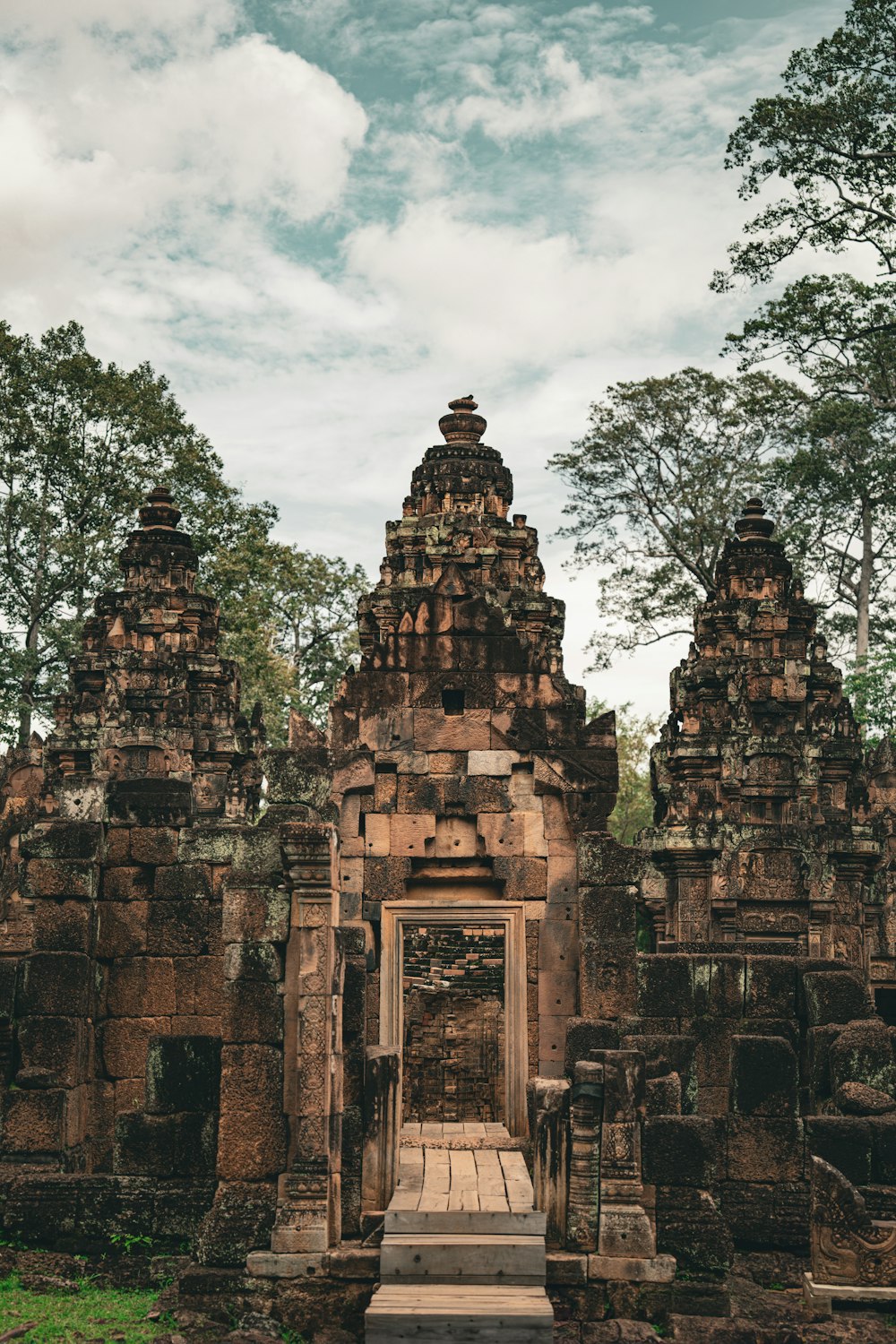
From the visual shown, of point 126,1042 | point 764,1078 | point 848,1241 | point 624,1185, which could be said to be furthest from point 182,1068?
point 848,1241

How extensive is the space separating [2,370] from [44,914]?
2331cm

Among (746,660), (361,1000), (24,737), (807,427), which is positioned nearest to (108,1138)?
(361,1000)

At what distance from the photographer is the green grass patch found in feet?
28.8

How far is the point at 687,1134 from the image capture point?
32.4 ft

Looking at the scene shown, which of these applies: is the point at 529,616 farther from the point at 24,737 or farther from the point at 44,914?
the point at 24,737

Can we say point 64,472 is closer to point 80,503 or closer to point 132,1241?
point 80,503

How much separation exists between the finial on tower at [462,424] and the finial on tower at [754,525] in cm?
390

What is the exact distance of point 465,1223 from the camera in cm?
934

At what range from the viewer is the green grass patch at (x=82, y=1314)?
8789mm

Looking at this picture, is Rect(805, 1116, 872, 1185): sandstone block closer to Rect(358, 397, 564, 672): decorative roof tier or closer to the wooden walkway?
the wooden walkway

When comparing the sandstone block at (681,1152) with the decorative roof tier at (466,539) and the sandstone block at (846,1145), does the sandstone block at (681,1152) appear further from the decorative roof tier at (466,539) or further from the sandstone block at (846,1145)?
the decorative roof tier at (466,539)

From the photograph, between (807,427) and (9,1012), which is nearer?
(9,1012)

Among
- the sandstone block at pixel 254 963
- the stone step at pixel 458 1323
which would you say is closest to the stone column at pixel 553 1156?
the stone step at pixel 458 1323

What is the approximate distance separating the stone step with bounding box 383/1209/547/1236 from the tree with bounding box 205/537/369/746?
24012 mm
